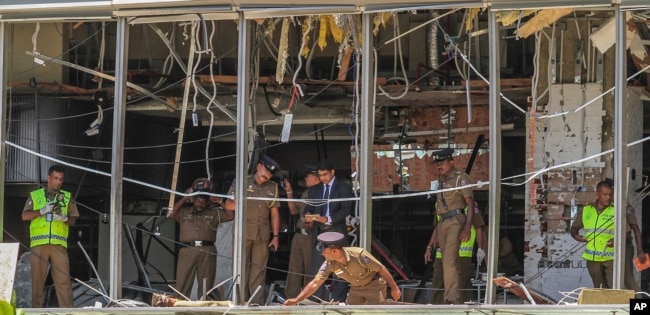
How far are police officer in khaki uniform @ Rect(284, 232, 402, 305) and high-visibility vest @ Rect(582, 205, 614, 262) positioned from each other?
2519mm

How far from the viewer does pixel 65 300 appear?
17875 millimetres

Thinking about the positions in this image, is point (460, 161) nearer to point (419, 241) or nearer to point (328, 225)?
point (419, 241)

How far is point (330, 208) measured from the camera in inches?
720

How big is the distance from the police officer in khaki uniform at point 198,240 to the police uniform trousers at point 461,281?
2502 millimetres

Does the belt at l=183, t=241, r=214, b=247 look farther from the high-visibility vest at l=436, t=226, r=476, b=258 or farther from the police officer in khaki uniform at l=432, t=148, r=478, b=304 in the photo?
the high-visibility vest at l=436, t=226, r=476, b=258

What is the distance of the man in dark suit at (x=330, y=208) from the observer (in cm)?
1822

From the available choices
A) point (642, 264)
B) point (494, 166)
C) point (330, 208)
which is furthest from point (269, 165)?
point (642, 264)

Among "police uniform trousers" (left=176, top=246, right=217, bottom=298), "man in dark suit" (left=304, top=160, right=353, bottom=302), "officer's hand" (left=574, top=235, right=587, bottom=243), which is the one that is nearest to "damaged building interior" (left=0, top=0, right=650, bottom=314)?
"man in dark suit" (left=304, top=160, right=353, bottom=302)

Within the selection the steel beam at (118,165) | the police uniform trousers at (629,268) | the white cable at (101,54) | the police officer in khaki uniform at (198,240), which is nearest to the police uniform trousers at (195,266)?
the police officer in khaki uniform at (198,240)

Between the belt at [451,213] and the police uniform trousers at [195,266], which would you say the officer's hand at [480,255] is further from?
the police uniform trousers at [195,266]

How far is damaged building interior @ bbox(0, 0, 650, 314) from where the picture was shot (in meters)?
16.9

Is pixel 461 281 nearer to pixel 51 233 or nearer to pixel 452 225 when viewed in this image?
pixel 452 225

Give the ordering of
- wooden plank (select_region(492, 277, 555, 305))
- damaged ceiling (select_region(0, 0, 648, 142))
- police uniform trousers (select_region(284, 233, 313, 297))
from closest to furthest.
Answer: wooden plank (select_region(492, 277, 555, 305)) < damaged ceiling (select_region(0, 0, 648, 142)) < police uniform trousers (select_region(284, 233, 313, 297))

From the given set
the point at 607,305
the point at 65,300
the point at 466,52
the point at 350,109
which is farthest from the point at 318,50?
the point at 607,305
